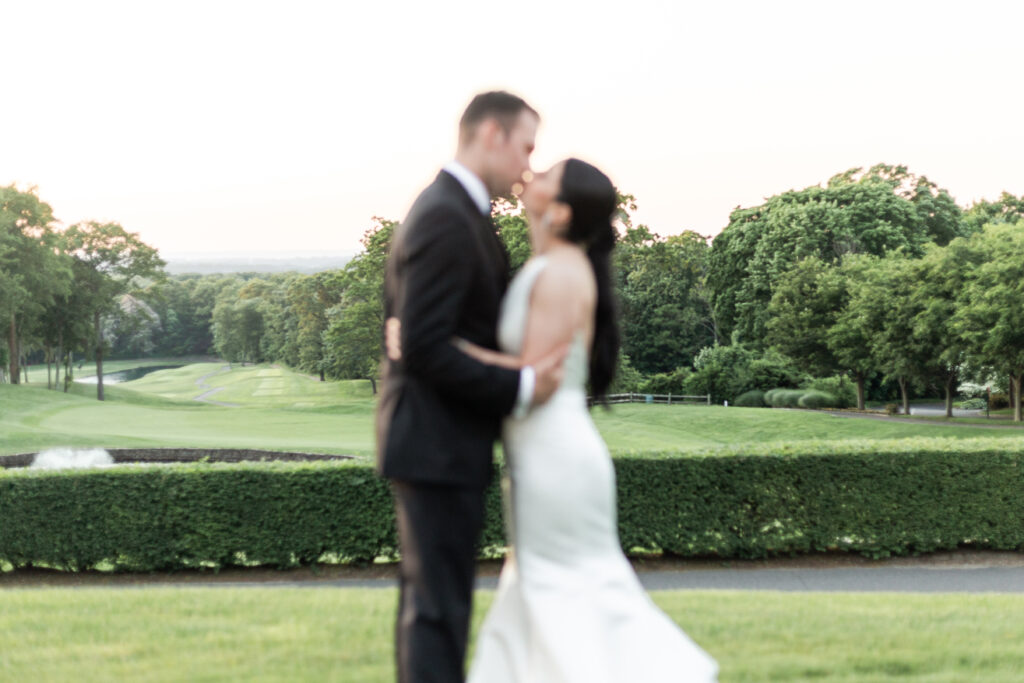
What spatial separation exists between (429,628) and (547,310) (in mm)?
1285

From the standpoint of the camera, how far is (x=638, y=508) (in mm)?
12305

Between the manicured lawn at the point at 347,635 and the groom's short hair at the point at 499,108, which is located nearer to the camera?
the groom's short hair at the point at 499,108

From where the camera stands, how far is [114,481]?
A: 1184 cm

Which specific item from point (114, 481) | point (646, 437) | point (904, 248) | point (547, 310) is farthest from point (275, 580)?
point (904, 248)

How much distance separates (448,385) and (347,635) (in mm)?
3579

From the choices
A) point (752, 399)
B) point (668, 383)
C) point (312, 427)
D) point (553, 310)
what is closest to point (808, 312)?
point (752, 399)

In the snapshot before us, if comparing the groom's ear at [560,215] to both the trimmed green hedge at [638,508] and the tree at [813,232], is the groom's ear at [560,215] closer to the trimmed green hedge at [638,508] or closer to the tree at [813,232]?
the trimmed green hedge at [638,508]

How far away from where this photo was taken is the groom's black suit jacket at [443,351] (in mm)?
3232

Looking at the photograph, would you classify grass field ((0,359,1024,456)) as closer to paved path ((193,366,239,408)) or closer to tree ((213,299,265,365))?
paved path ((193,366,239,408))

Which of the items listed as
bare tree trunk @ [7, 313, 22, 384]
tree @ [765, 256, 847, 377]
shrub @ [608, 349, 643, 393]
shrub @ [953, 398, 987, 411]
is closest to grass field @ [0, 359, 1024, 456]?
tree @ [765, 256, 847, 377]

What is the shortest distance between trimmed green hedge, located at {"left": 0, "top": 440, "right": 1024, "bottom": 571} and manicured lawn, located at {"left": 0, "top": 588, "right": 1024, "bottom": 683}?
13.9 feet

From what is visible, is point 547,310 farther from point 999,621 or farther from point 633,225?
point 633,225

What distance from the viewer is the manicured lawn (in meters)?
5.46

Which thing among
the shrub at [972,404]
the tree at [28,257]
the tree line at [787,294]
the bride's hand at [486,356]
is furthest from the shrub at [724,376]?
the bride's hand at [486,356]
